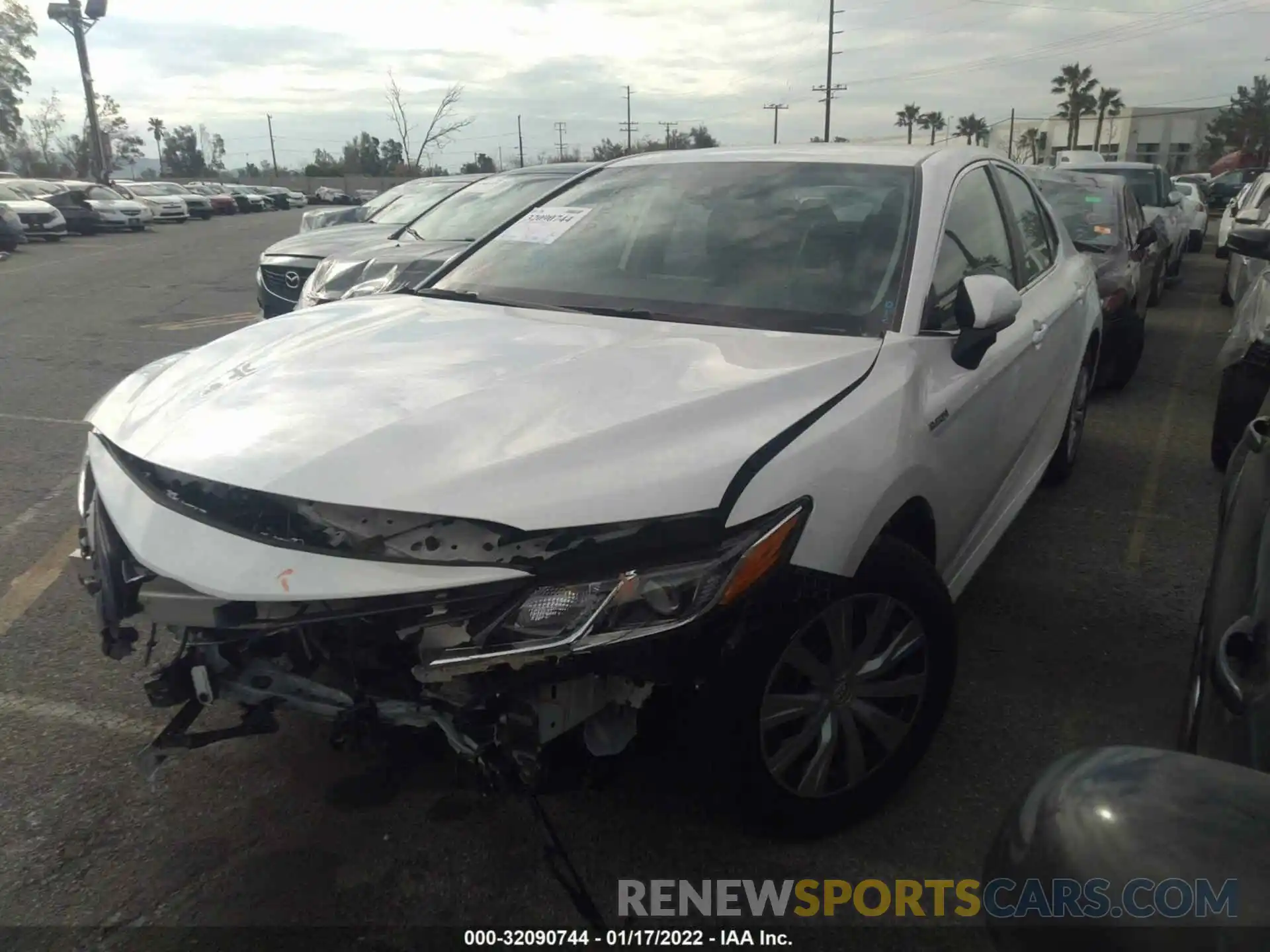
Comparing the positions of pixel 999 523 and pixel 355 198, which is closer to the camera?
pixel 999 523

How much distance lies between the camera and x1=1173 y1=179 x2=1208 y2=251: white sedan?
51.6 feet

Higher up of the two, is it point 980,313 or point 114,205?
point 980,313

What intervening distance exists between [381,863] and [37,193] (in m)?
28.6

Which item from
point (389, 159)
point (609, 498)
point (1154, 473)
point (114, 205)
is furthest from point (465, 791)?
point (389, 159)

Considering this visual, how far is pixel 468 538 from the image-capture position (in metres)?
1.95

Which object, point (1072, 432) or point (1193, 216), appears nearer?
point (1072, 432)

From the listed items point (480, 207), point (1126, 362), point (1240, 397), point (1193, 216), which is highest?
point (480, 207)

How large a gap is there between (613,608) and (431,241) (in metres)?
7.04

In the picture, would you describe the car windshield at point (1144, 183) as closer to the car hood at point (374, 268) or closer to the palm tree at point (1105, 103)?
the car hood at point (374, 268)

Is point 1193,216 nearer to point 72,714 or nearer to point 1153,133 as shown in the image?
point 72,714

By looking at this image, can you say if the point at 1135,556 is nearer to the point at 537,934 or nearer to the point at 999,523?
the point at 999,523

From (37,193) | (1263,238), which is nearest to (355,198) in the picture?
(37,193)

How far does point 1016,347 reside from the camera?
3523 millimetres

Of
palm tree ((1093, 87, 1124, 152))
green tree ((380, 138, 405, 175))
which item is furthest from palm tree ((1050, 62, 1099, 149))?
green tree ((380, 138, 405, 175))
